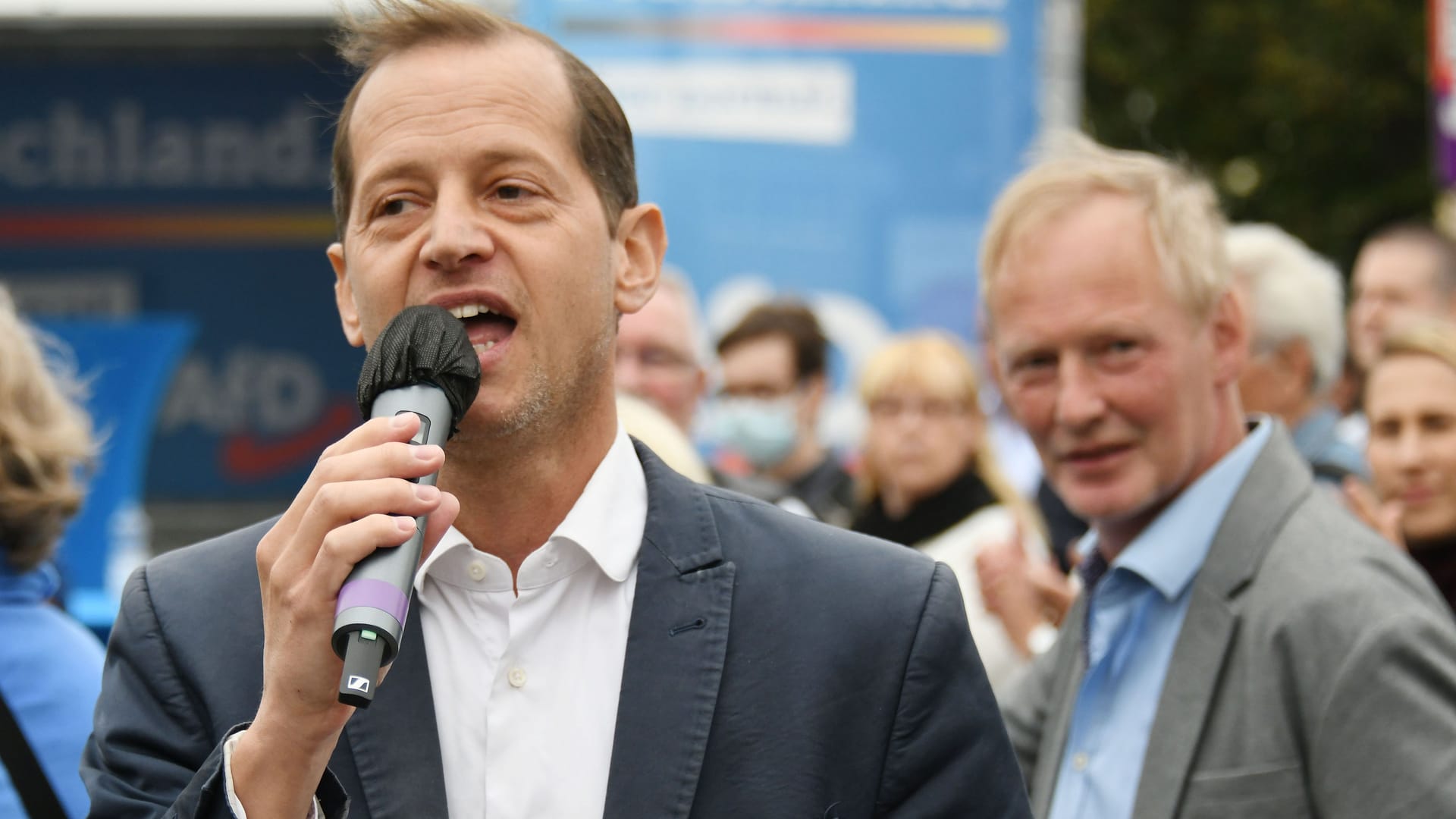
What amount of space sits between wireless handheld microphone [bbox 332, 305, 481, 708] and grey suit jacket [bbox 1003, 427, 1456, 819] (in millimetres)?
1305

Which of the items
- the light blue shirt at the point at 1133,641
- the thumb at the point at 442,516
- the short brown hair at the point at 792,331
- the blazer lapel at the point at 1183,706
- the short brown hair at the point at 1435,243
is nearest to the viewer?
the thumb at the point at 442,516

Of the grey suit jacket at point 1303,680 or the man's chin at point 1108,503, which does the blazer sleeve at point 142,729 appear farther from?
the man's chin at point 1108,503

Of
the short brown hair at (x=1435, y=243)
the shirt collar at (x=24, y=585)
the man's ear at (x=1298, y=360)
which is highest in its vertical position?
the shirt collar at (x=24, y=585)

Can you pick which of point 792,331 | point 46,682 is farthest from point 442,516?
point 792,331

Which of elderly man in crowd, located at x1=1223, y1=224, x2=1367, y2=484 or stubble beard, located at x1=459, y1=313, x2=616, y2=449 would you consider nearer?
stubble beard, located at x1=459, y1=313, x2=616, y2=449

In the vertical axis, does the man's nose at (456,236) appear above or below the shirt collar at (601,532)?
above

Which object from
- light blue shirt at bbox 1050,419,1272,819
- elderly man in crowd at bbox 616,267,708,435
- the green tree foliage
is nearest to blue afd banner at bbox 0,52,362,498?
elderly man in crowd at bbox 616,267,708,435

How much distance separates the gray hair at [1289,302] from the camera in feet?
15.6

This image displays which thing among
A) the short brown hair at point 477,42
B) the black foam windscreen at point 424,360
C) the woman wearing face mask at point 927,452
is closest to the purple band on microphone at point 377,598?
the black foam windscreen at point 424,360

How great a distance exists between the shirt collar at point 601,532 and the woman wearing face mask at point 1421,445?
2.37 metres

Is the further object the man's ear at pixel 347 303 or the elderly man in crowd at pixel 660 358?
the elderly man in crowd at pixel 660 358

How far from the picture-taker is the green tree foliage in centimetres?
1950

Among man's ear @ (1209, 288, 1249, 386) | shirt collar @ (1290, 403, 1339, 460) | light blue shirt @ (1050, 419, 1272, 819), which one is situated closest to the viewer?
Answer: light blue shirt @ (1050, 419, 1272, 819)

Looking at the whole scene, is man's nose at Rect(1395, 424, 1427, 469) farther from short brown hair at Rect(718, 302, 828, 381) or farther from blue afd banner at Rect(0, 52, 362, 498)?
blue afd banner at Rect(0, 52, 362, 498)
